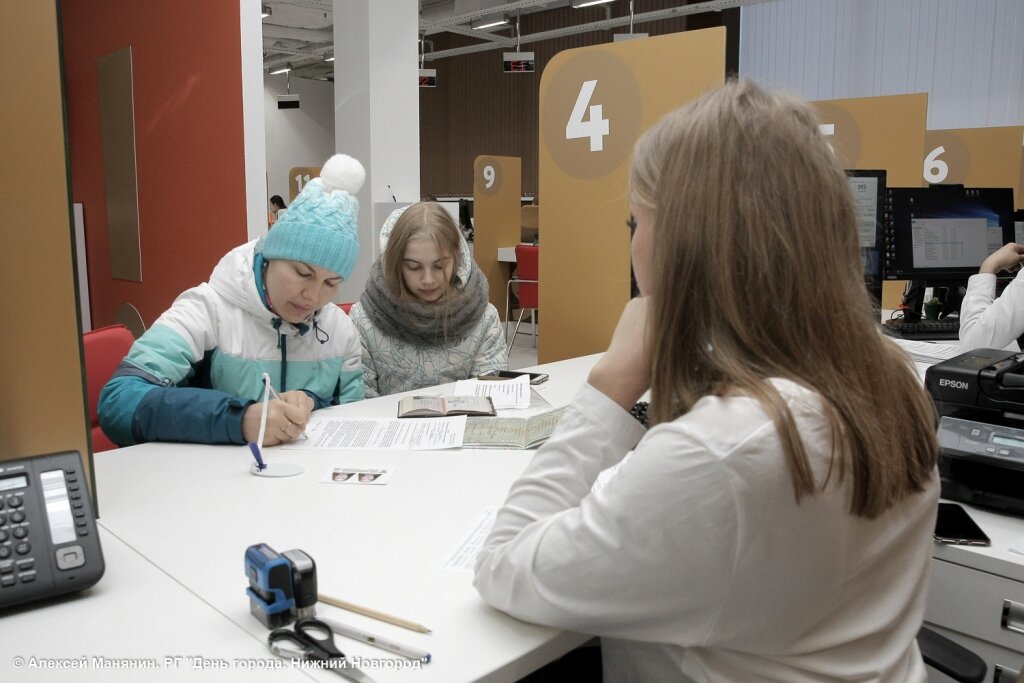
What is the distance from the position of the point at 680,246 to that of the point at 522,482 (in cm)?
36

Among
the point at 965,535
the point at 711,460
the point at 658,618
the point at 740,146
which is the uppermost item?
the point at 740,146

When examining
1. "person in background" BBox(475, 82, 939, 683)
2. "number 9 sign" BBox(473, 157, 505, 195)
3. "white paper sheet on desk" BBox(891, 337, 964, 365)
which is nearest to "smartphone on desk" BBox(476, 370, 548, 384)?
"white paper sheet on desk" BBox(891, 337, 964, 365)

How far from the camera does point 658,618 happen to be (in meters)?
0.80

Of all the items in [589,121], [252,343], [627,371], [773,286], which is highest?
[589,121]

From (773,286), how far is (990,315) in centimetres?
217

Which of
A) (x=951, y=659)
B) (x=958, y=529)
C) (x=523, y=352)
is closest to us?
(x=951, y=659)

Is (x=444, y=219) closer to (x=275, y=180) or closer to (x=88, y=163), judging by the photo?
(x=88, y=163)

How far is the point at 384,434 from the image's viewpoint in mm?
1736

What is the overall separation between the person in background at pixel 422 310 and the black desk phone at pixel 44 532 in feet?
4.61

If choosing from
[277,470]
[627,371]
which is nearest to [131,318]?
[277,470]

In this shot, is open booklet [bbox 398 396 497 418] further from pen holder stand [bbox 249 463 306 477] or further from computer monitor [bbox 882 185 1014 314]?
computer monitor [bbox 882 185 1014 314]

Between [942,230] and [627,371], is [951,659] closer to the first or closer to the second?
[627,371]

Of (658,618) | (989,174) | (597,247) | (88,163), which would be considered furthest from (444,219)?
(989,174)

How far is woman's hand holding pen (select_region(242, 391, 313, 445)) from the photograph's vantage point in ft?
5.26
